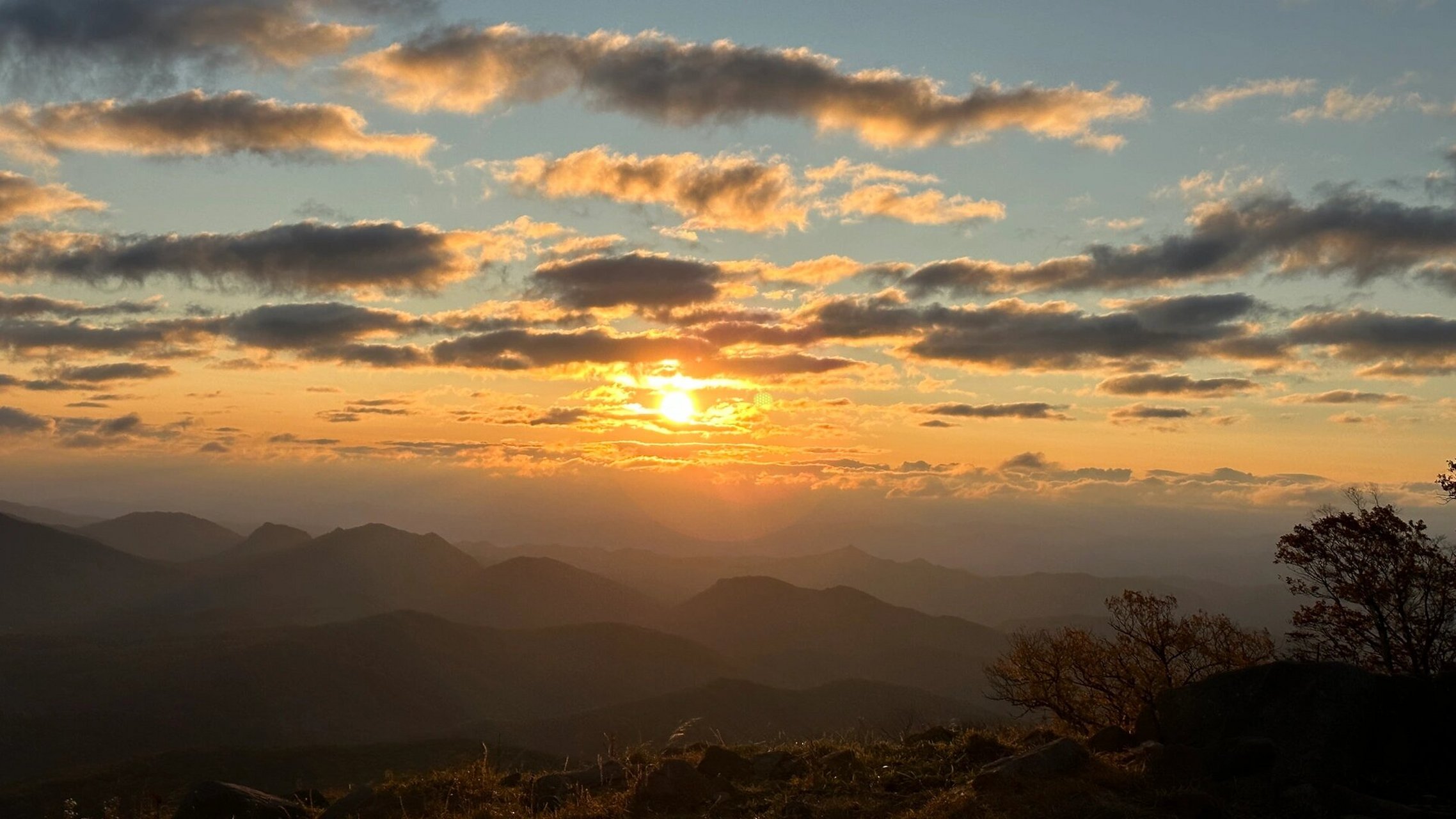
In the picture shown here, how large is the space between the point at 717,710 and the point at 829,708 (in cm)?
2920

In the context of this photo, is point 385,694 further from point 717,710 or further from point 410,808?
point 410,808

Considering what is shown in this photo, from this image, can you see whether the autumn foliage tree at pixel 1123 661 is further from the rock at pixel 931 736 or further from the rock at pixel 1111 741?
the rock at pixel 1111 741

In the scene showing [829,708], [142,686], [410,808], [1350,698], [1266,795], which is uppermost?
[1350,698]

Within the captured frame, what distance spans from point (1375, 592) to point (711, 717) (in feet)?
545

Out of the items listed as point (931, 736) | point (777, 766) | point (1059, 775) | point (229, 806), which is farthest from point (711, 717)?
point (1059, 775)

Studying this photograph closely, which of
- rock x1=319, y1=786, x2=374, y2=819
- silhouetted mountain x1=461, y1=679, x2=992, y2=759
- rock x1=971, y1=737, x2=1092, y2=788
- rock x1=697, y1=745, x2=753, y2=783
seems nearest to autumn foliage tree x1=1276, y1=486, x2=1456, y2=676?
rock x1=971, y1=737, x2=1092, y2=788

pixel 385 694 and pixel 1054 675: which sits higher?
pixel 1054 675

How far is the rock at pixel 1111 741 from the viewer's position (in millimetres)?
17516

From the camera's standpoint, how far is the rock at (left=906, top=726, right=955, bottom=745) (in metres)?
21.4

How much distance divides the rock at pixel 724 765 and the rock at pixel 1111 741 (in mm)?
7359

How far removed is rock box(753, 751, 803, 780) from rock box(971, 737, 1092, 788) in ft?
14.5

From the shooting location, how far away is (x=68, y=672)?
170 m

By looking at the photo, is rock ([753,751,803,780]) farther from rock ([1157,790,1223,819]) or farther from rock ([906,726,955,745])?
rock ([1157,790,1223,819])

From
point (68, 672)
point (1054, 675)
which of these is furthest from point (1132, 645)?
point (68, 672)
